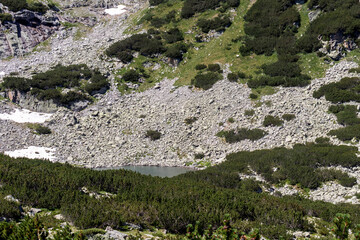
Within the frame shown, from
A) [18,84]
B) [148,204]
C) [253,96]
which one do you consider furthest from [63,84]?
[148,204]

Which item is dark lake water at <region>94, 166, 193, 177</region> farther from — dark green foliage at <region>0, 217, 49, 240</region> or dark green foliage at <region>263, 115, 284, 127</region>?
dark green foliage at <region>0, 217, 49, 240</region>

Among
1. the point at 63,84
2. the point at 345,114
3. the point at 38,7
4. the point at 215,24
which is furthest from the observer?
the point at 38,7

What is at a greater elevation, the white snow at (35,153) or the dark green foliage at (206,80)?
the dark green foliage at (206,80)

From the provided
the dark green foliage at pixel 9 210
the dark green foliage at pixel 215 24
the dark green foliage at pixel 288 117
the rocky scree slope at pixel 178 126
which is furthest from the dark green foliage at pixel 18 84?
the dark green foliage at pixel 288 117

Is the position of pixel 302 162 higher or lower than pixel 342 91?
lower

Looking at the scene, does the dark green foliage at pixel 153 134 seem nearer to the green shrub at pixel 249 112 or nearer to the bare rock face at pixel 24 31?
the green shrub at pixel 249 112

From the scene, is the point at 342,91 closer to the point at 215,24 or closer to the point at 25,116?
the point at 215,24
